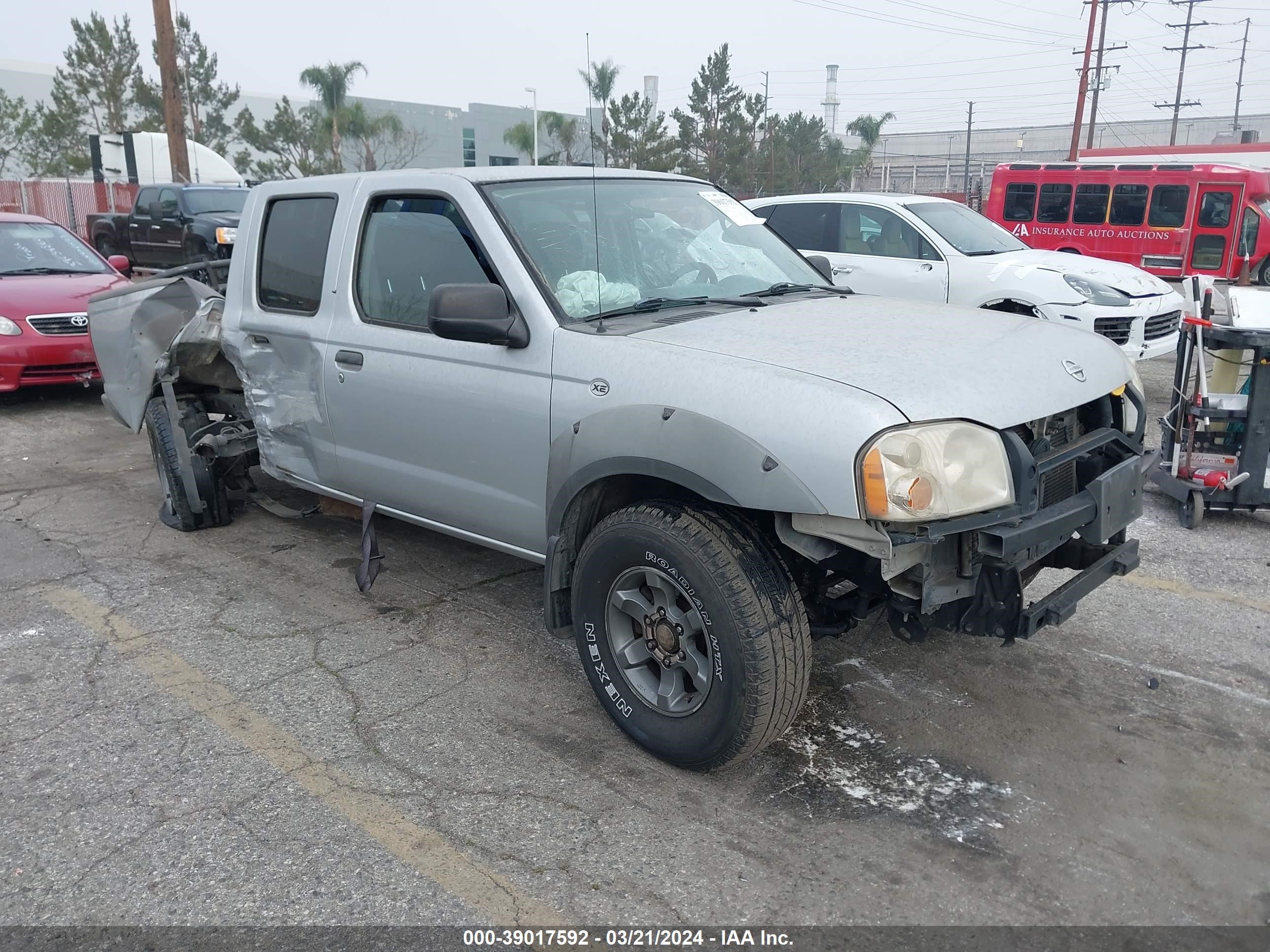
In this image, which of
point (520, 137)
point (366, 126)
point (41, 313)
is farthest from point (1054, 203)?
point (520, 137)

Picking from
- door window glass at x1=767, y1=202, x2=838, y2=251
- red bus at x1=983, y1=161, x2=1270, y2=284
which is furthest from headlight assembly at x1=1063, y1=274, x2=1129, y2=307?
red bus at x1=983, y1=161, x2=1270, y2=284

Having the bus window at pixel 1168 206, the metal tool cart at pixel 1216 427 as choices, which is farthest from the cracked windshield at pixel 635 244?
the bus window at pixel 1168 206

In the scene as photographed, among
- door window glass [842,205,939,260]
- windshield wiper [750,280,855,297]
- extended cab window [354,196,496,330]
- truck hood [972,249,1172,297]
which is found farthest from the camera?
door window glass [842,205,939,260]

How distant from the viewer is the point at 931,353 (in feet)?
10.3

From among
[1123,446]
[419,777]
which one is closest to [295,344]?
[419,777]

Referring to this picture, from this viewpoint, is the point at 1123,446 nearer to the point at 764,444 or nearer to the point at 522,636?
the point at 764,444

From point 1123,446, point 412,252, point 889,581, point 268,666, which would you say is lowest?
point 268,666

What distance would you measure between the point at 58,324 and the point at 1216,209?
2008 cm

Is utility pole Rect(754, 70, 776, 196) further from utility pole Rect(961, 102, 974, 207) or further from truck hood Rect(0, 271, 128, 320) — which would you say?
truck hood Rect(0, 271, 128, 320)

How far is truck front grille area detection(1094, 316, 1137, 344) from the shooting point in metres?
8.86

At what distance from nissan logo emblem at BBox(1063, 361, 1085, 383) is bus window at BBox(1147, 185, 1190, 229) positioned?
19.5 meters

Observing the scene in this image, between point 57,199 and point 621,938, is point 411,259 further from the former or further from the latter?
point 57,199

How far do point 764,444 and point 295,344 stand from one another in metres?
2.63

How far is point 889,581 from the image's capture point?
286 cm
